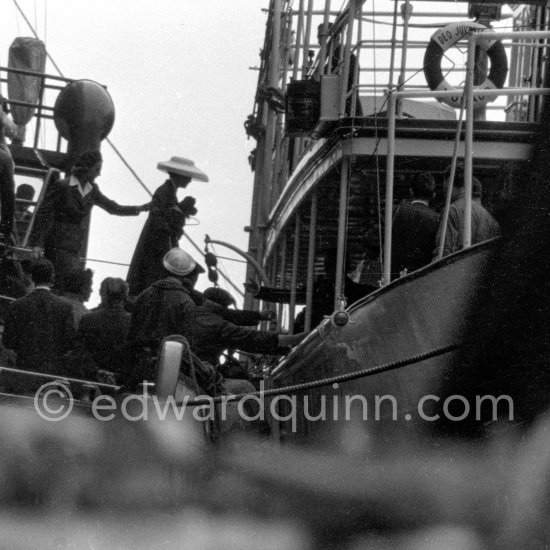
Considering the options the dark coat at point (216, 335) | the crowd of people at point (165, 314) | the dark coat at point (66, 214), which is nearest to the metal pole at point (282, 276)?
the crowd of people at point (165, 314)

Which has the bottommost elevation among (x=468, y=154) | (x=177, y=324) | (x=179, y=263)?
(x=177, y=324)

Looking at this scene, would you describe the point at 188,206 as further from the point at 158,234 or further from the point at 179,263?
the point at 179,263

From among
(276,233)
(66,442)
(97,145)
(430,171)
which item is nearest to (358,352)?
(430,171)

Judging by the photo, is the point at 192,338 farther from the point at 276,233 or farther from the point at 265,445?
the point at 276,233

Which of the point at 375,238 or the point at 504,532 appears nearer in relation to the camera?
the point at 504,532

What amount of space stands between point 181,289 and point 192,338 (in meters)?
0.34

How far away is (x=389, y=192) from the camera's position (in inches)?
355

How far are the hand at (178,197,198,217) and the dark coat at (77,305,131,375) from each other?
6.13ft

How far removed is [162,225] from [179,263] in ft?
6.85

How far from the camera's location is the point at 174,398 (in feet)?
29.1

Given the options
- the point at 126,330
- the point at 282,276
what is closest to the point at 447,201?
the point at 126,330

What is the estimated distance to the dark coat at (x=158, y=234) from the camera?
11.8 meters

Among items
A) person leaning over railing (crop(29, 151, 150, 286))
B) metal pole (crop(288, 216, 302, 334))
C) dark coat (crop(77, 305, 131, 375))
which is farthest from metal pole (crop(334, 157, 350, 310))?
person leaning over railing (crop(29, 151, 150, 286))

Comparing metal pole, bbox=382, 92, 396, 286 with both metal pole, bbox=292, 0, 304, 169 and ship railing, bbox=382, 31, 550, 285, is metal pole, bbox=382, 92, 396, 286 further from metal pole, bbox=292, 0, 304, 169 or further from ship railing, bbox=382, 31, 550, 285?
metal pole, bbox=292, 0, 304, 169
